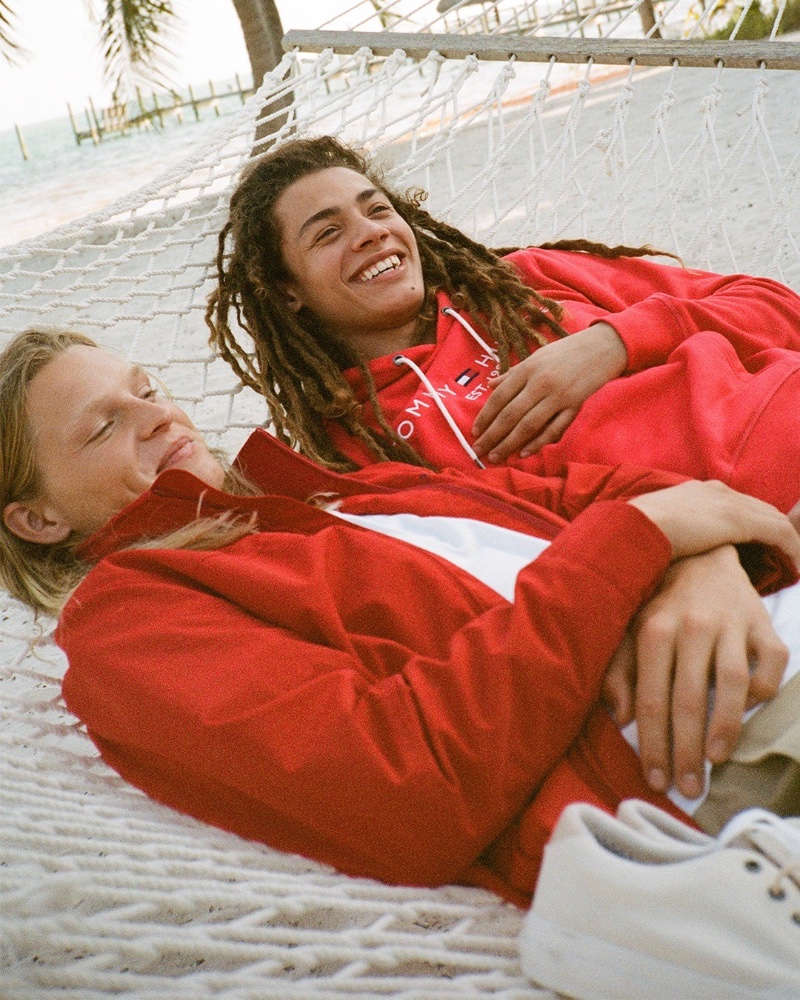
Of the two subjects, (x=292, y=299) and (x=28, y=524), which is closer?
(x=28, y=524)

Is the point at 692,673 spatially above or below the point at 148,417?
below

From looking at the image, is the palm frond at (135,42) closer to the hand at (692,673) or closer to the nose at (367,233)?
the nose at (367,233)

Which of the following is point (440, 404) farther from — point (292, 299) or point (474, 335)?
point (292, 299)

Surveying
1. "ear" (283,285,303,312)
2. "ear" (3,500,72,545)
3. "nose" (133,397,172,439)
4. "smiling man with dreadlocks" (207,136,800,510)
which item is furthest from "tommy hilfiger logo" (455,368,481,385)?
"ear" (3,500,72,545)

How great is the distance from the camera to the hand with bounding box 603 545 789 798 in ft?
2.13

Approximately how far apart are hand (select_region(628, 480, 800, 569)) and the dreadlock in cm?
43

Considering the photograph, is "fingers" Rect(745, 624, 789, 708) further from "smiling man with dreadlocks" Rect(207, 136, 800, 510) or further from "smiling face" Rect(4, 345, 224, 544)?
"smiling face" Rect(4, 345, 224, 544)

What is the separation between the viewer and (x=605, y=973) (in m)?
0.53

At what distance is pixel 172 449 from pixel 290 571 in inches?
10.6

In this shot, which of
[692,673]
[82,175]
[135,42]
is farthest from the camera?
[82,175]

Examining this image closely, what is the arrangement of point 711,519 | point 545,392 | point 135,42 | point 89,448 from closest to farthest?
point 711,519
point 89,448
point 545,392
point 135,42

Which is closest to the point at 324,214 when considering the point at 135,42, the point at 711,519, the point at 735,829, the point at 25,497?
the point at 25,497

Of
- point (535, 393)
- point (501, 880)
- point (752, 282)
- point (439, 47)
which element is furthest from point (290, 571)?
point (439, 47)

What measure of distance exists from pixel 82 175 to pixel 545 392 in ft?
45.2
